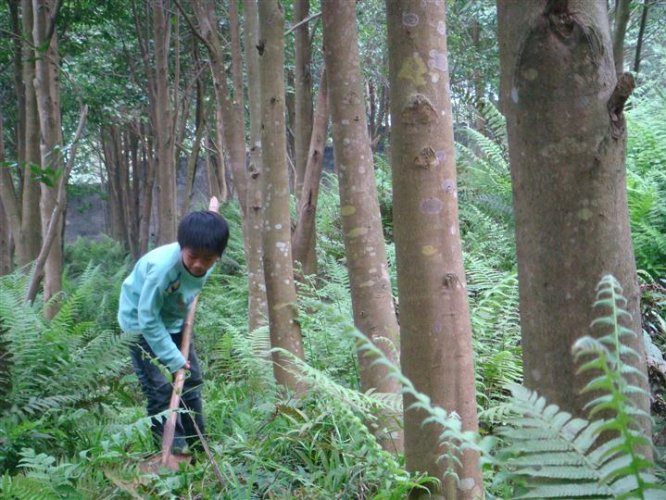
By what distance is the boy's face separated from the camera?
12.2ft

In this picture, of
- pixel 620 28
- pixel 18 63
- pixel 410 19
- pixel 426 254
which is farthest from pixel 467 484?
pixel 18 63

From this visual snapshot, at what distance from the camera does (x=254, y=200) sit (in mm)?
5500

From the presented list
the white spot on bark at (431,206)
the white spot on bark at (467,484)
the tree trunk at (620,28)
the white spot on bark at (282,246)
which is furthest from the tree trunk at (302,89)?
the white spot on bark at (467,484)

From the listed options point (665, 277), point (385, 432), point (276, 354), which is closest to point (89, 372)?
point (276, 354)

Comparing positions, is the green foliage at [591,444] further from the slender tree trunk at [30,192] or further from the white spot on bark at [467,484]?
the slender tree trunk at [30,192]

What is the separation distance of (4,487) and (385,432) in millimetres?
1623

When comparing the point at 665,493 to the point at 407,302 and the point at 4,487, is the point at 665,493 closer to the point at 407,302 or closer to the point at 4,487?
the point at 407,302

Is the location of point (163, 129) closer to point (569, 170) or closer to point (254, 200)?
point (254, 200)

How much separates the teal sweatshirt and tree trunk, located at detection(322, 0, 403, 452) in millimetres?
1122

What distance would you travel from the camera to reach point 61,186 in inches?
247

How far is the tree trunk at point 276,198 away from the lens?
13.2 feet

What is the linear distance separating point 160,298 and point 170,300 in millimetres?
215

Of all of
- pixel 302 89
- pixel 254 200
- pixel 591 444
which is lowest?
pixel 591 444

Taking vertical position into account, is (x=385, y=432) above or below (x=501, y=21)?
below
